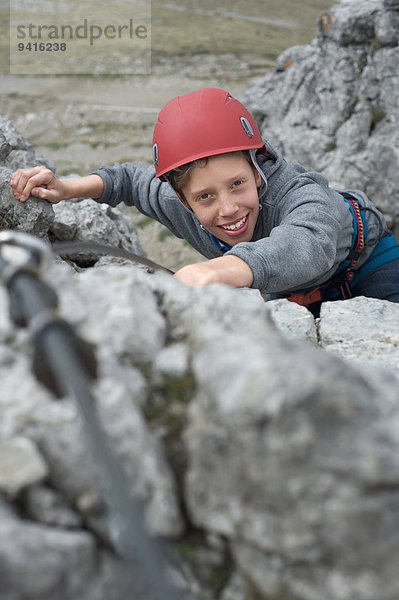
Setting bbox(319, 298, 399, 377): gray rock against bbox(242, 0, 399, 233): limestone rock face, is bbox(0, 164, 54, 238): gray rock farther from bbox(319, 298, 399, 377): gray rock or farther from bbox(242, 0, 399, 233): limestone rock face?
bbox(242, 0, 399, 233): limestone rock face

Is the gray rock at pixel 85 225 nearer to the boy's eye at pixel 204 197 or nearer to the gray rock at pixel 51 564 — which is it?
the boy's eye at pixel 204 197

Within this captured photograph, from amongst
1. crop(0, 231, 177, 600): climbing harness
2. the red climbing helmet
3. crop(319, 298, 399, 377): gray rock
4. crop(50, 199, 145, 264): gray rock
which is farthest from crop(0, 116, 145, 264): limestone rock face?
crop(0, 231, 177, 600): climbing harness

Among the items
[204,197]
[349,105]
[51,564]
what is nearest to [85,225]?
[204,197]

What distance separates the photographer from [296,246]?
14.5 feet

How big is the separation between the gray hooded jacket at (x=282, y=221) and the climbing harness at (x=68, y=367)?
7.50ft

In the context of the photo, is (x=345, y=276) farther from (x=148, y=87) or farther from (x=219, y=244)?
(x=148, y=87)

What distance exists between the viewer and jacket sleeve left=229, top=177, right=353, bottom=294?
163 inches

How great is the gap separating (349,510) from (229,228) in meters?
4.11

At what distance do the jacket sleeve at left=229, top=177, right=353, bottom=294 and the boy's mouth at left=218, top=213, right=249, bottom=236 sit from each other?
1.37 ft

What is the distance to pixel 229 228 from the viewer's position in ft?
17.9

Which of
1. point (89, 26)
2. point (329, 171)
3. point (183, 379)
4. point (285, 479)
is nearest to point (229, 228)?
point (183, 379)

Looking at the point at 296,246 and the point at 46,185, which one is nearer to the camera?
the point at 296,246

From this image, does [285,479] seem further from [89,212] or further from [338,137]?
[338,137]

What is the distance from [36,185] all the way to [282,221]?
2766 mm
